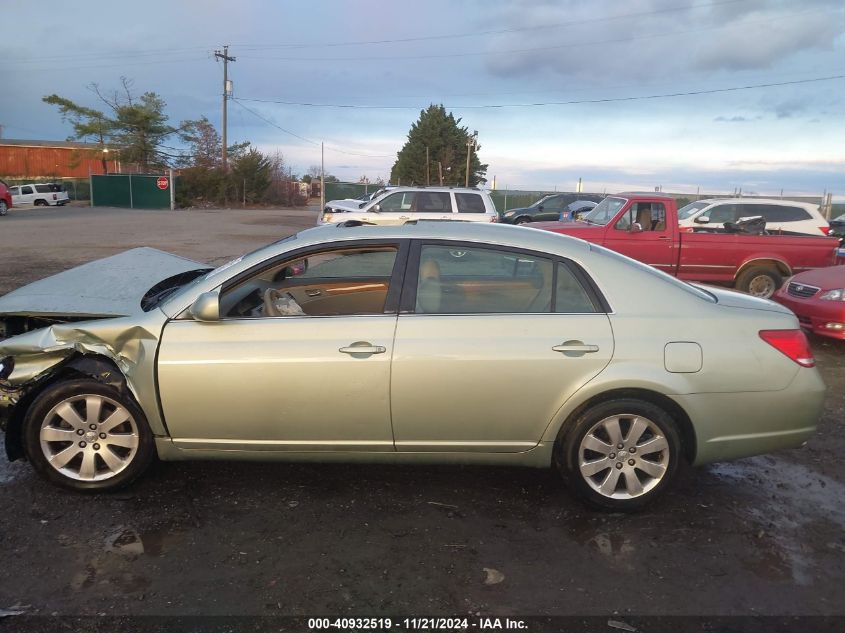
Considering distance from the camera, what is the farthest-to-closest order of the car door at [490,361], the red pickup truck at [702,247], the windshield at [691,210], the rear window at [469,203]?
1. the rear window at [469,203]
2. the windshield at [691,210]
3. the red pickup truck at [702,247]
4. the car door at [490,361]

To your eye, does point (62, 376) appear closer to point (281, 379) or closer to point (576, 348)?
point (281, 379)

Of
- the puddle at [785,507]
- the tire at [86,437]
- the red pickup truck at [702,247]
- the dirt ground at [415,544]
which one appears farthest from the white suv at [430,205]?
the tire at [86,437]

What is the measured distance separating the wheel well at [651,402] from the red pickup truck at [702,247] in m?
7.14

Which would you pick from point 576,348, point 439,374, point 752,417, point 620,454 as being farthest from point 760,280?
point 439,374

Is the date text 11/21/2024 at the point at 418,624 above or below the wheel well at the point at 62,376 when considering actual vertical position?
below

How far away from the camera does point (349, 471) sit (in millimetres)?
4105

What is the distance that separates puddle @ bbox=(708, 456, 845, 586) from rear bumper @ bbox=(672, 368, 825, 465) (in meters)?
0.40

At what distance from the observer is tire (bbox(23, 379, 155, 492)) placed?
11.8 ft

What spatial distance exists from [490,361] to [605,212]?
8.83 m

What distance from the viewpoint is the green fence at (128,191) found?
44.3 meters

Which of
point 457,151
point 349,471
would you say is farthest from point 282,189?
point 349,471

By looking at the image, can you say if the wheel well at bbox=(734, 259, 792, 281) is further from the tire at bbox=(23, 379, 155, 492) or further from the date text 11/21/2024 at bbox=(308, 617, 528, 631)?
the tire at bbox=(23, 379, 155, 492)

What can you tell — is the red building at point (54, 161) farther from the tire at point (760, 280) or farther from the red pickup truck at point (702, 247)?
Result: the tire at point (760, 280)

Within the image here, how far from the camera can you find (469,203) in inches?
591
